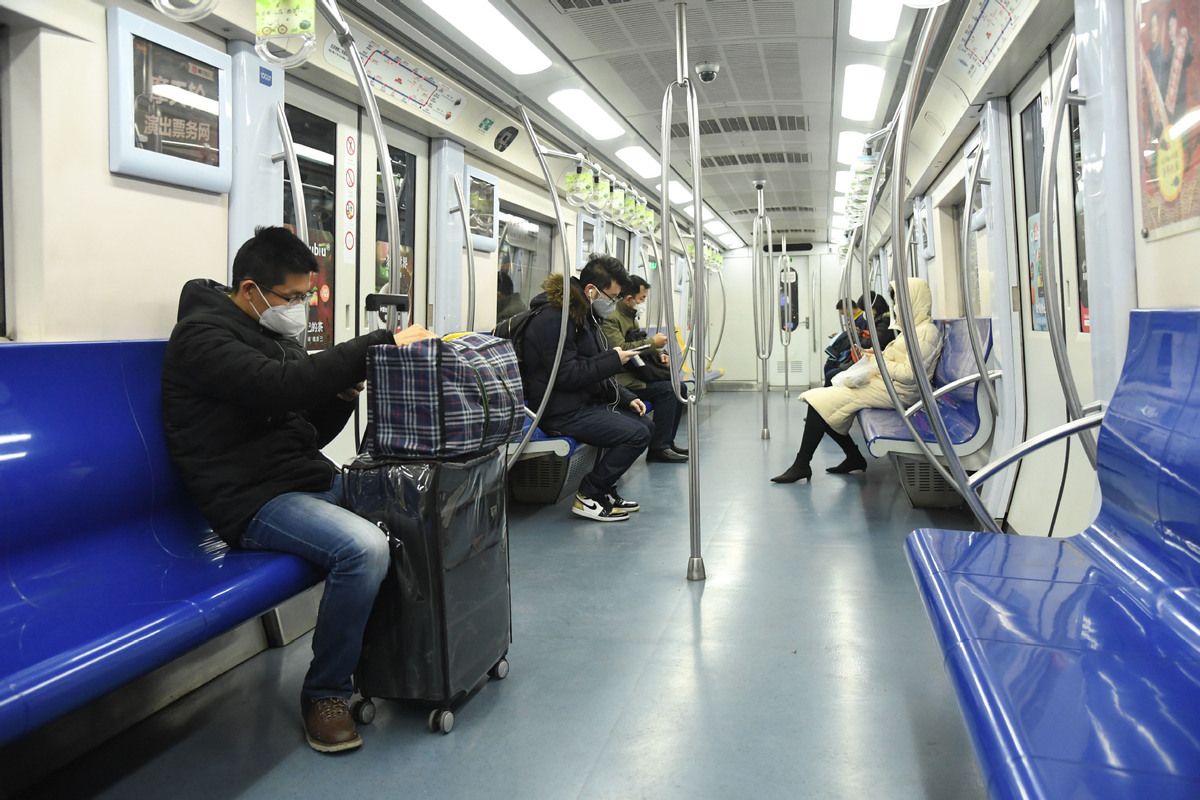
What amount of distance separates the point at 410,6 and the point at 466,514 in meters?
2.95

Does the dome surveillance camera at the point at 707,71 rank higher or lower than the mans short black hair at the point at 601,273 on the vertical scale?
higher

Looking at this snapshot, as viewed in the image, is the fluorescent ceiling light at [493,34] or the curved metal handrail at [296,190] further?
the fluorescent ceiling light at [493,34]

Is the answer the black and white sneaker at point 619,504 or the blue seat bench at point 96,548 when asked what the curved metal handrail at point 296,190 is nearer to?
the blue seat bench at point 96,548

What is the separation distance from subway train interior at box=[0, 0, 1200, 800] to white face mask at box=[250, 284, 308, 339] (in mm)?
329

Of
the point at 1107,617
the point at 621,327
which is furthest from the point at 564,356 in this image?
the point at 1107,617

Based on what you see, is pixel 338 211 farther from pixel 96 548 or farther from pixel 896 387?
pixel 896 387

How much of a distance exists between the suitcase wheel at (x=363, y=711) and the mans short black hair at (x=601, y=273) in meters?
2.74

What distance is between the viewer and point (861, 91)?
5488 millimetres

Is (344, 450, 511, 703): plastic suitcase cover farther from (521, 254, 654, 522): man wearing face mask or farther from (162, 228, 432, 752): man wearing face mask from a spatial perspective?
(521, 254, 654, 522): man wearing face mask

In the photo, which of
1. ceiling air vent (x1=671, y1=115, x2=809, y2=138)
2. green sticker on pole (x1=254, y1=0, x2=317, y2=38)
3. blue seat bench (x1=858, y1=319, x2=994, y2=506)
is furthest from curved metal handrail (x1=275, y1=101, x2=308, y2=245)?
ceiling air vent (x1=671, y1=115, x2=809, y2=138)

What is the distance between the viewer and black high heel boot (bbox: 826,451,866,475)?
17.7 feet

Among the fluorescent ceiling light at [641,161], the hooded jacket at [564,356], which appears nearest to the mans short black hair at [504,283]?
the fluorescent ceiling light at [641,161]

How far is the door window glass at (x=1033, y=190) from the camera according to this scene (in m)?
3.70

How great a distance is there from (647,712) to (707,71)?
4.22 meters
